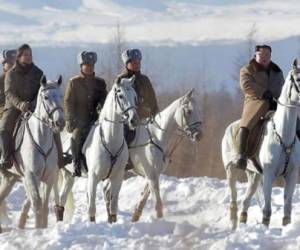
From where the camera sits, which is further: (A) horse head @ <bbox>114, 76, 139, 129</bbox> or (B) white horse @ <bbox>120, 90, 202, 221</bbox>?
(B) white horse @ <bbox>120, 90, 202, 221</bbox>

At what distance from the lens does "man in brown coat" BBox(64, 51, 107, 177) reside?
13969 mm

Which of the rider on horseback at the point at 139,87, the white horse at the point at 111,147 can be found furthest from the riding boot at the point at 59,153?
the rider on horseback at the point at 139,87

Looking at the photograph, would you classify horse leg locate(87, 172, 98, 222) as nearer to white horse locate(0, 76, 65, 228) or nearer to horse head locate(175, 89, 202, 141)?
white horse locate(0, 76, 65, 228)

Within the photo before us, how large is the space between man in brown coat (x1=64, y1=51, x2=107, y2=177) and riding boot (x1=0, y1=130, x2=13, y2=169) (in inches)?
42.0

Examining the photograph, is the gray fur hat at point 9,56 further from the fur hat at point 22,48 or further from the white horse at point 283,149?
the white horse at point 283,149

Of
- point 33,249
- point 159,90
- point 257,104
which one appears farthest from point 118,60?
point 33,249

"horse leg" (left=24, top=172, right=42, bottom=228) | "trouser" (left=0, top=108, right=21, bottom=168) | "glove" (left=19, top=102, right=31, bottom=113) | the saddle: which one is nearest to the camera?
"horse leg" (left=24, top=172, right=42, bottom=228)

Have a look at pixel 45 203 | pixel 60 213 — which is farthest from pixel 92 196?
pixel 60 213

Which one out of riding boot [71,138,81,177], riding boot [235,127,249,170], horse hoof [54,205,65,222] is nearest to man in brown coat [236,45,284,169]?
riding boot [235,127,249,170]

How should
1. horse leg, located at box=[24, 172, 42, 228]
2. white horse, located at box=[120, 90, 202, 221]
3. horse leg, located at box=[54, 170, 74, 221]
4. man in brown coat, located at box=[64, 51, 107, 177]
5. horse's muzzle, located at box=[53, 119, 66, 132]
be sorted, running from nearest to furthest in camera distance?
1. horse's muzzle, located at box=[53, 119, 66, 132]
2. horse leg, located at box=[24, 172, 42, 228]
3. man in brown coat, located at box=[64, 51, 107, 177]
4. white horse, located at box=[120, 90, 202, 221]
5. horse leg, located at box=[54, 170, 74, 221]

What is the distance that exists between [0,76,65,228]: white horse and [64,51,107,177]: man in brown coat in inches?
26.7

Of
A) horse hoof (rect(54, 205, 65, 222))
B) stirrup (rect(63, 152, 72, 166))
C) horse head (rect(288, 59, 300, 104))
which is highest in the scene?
horse head (rect(288, 59, 300, 104))

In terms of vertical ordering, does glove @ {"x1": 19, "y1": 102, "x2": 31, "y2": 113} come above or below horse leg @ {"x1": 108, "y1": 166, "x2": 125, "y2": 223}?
above

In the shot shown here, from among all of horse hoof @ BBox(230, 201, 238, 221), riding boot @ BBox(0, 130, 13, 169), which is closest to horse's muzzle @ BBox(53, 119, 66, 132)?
riding boot @ BBox(0, 130, 13, 169)
